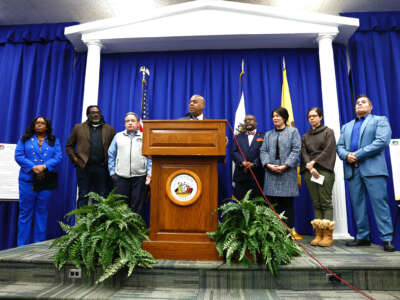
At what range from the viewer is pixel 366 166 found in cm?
236

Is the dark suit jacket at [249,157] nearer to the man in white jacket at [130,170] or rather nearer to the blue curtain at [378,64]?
the man in white jacket at [130,170]

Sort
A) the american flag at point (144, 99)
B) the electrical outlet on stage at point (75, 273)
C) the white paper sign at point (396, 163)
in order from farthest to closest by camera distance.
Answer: the american flag at point (144, 99) < the white paper sign at point (396, 163) < the electrical outlet on stage at point (75, 273)

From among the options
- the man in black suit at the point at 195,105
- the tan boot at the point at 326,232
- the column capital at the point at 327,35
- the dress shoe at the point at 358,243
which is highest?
the column capital at the point at 327,35

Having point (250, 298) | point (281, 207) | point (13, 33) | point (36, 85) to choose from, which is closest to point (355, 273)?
point (250, 298)

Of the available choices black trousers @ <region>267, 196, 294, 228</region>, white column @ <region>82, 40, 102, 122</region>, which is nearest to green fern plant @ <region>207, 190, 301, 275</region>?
black trousers @ <region>267, 196, 294, 228</region>

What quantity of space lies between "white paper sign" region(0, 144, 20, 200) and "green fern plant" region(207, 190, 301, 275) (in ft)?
9.23

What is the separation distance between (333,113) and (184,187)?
96.3 inches

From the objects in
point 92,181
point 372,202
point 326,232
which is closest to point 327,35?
point 372,202

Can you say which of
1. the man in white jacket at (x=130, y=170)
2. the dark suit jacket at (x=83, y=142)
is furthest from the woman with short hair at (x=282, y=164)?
the dark suit jacket at (x=83, y=142)

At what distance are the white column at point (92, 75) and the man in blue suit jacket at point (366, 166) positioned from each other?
309 centimetres

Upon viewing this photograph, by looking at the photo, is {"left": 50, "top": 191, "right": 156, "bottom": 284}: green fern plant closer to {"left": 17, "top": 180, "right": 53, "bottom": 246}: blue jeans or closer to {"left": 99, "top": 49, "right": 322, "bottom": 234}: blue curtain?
{"left": 17, "top": 180, "right": 53, "bottom": 246}: blue jeans

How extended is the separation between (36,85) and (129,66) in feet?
5.04

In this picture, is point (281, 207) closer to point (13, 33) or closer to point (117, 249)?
point (117, 249)

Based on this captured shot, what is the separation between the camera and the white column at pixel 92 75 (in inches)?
141
